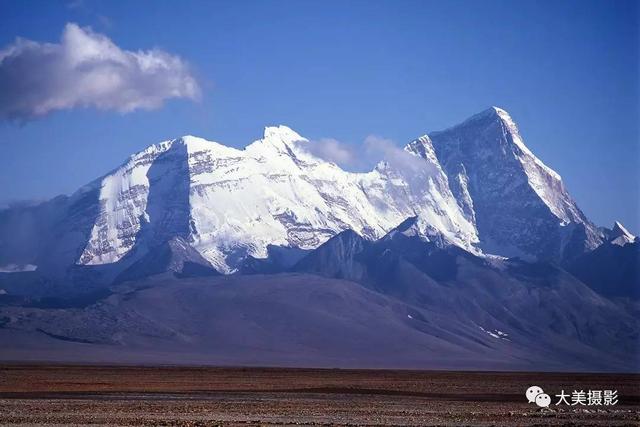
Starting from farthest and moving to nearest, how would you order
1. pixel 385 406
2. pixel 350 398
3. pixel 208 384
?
pixel 208 384
pixel 350 398
pixel 385 406

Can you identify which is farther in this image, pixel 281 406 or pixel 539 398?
pixel 539 398

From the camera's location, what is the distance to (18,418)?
73.9 meters

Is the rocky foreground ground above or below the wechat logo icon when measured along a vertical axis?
below

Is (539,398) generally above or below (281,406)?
above

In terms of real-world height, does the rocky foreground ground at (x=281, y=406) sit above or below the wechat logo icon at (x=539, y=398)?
below

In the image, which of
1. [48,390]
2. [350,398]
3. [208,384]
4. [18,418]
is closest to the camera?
[18,418]

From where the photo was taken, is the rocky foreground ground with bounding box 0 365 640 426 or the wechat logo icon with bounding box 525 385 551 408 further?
the wechat logo icon with bounding box 525 385 551 408

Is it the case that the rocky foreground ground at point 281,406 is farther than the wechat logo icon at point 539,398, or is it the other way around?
the wechat logo icon at point 539,398

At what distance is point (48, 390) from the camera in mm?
113562

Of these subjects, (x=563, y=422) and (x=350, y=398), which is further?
(x=350, y=398)

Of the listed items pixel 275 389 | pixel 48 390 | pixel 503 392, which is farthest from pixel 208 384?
pixel 503 392

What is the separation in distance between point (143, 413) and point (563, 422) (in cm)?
2948

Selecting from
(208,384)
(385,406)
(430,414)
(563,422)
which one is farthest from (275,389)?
(563,422)

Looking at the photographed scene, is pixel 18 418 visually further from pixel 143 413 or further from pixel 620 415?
pixel 620 415
